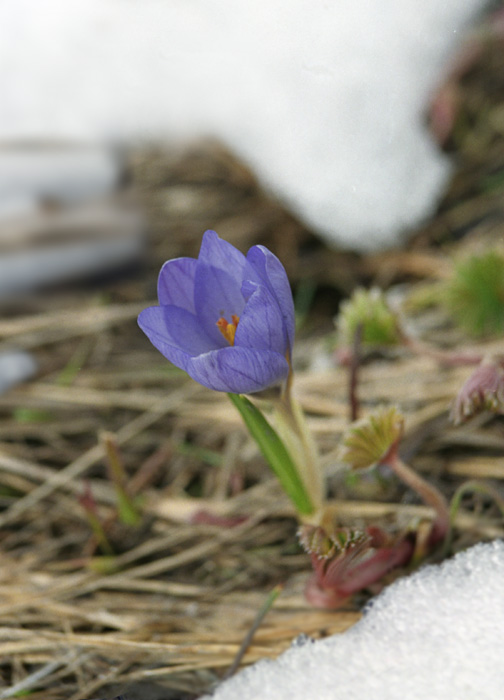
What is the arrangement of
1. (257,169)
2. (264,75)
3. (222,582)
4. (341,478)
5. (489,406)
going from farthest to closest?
(257,169), (264,75), (341,478), (222,582), (489,406)

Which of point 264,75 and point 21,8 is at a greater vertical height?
point 21,8

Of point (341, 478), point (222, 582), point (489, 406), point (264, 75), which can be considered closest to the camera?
point (489, 406)

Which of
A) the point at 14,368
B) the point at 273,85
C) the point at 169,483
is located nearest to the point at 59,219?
the point at 14,368

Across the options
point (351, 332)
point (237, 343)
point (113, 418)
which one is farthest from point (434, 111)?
point (237, 343)

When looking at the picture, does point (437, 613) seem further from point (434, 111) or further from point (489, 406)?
point (434, 111)

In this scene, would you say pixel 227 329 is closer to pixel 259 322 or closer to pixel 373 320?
pixel 259 322

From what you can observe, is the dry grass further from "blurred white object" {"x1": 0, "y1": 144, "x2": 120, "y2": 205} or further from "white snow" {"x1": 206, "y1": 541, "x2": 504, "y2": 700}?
"blurred white object" {"x1": 0, "y1": 144, "x2": 120, "y2": 205}

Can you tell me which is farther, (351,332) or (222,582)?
(351,332)
